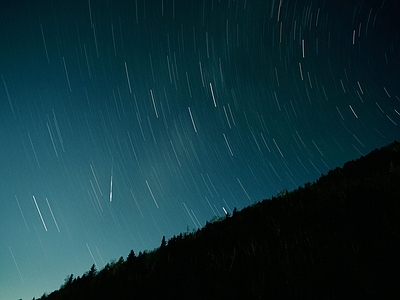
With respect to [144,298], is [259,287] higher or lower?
lower

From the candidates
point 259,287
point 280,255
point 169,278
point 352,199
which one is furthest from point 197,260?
point 352,199

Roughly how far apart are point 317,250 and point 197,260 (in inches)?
156

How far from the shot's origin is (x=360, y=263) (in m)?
4.06

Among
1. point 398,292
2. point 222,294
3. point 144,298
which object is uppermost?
point 144,298

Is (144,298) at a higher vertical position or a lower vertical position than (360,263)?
higher

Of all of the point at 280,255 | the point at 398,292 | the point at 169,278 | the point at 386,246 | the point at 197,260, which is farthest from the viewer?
the point at 197,260

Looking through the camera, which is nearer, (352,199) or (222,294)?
(222,294)

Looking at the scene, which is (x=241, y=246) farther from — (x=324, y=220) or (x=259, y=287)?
(x=259, y=287)

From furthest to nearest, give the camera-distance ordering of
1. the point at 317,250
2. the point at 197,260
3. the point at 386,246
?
the point at 197,260, the point at 317,250, the point at 386,246

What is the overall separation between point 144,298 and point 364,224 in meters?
5.87

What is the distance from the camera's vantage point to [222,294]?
4.53m

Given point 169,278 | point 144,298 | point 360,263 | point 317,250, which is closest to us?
point 360,263

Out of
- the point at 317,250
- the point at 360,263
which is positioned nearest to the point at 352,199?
the point at 317,250

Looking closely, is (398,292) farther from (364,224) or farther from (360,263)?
(364,224)
